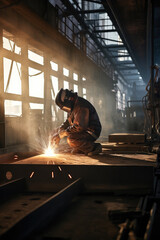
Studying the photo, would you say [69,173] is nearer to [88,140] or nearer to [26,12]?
[88,140]

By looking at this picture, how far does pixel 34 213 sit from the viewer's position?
2057 mm

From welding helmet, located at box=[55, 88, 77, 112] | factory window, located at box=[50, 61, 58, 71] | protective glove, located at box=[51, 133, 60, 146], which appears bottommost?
protective glove, located at box=[51, 133, 60, 146]

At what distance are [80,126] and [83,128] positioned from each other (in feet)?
0.22

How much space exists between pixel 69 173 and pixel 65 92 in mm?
1786

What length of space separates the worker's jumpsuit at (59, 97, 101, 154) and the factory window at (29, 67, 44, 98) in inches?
191

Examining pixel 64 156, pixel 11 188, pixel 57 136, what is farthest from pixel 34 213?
pixel 57 136

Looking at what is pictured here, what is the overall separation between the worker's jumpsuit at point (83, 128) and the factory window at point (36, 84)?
4.86 m

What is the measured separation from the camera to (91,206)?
272 centimetres

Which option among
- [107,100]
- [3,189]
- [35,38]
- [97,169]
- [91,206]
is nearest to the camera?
[91,206]

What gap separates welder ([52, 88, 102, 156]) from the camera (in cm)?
464

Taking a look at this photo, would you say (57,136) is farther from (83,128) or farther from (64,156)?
(64,156)

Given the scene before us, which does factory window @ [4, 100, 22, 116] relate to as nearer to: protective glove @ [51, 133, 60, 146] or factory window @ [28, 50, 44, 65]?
factory window @ [28, 50, 44, 65]

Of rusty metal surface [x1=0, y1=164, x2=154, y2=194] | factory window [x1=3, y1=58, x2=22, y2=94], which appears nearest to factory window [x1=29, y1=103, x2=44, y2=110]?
factory window [x1=3, y1=58, x2=22, y2=94]

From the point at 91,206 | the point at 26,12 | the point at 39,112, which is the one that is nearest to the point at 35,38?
the point at 26,12
